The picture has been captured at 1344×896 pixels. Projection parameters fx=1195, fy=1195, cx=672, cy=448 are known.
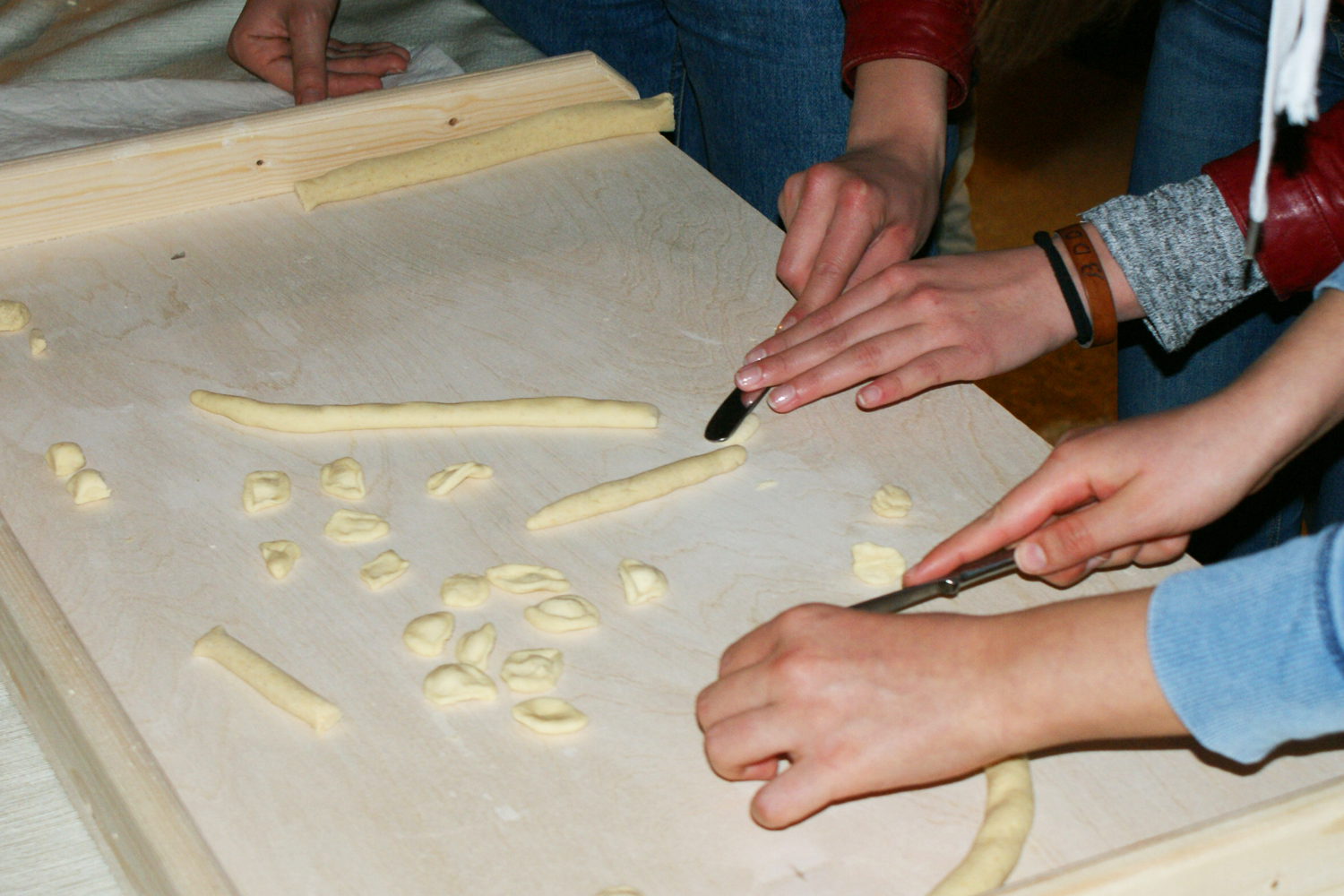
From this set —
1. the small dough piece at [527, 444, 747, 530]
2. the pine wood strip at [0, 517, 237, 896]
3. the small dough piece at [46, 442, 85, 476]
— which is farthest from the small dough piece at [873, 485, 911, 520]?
the small dough piece at [46, 442, 85, 476]

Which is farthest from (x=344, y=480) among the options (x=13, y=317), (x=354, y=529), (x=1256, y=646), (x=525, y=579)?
(x=1256, y=646)

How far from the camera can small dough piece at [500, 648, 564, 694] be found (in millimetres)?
748

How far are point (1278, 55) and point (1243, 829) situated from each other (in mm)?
377

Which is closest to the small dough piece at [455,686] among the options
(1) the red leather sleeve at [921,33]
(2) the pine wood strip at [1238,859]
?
(2) the pine wood strip at [1238,859]

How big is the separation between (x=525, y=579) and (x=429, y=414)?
0.66 ft

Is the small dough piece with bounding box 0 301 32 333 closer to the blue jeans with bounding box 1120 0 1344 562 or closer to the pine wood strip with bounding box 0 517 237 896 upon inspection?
the pine wood strip with bounding box 0 517 237 896

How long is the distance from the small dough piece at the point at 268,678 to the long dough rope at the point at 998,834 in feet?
1.21

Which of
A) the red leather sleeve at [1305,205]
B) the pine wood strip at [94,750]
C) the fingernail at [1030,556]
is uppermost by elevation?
the red leather sleeve at [1305,205]

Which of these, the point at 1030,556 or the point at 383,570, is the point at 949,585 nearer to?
the point at 1030,556

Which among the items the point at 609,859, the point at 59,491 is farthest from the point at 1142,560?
the point at 59,491

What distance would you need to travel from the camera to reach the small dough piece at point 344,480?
0.89 meters

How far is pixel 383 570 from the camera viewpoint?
2.71 ft

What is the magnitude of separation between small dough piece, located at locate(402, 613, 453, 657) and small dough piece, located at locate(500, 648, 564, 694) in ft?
0.14

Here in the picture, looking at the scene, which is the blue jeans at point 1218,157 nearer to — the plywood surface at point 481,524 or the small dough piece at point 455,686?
the plywood surface at point 481,524
